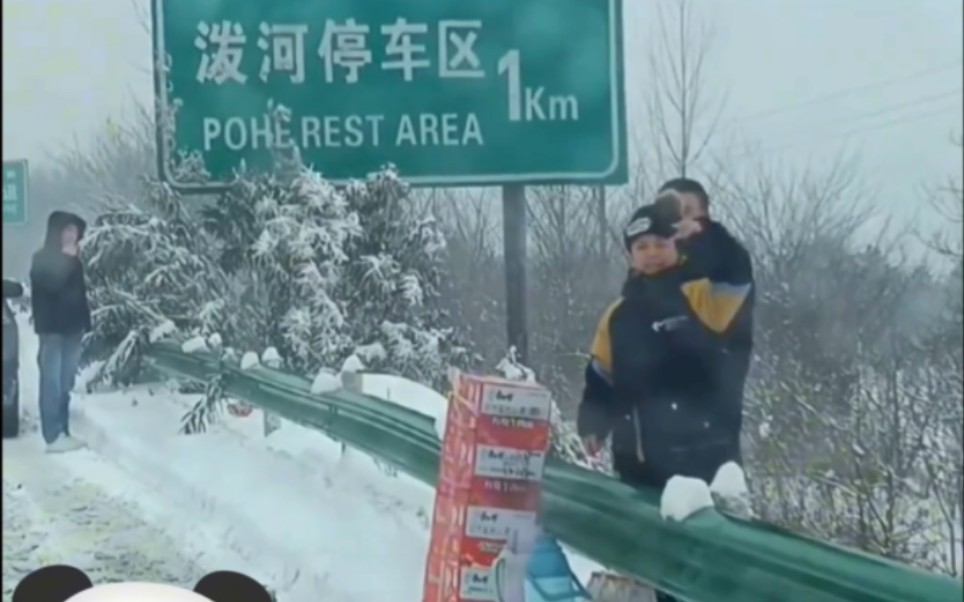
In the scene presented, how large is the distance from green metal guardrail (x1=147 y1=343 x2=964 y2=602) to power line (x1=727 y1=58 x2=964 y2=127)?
18.5 inches

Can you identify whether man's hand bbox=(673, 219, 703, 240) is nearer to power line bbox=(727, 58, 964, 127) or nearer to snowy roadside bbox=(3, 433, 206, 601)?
power line bbox=(727, 58, 964, 127)

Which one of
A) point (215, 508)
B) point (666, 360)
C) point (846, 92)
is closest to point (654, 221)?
point (666, 360)

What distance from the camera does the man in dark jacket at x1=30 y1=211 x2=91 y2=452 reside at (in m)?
1.62

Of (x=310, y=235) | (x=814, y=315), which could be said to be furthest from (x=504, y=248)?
(x=814, y=315)

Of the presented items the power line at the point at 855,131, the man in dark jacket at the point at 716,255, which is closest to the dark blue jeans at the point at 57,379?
the man in dark jacket at the point at 716,255

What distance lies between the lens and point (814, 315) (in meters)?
1.58

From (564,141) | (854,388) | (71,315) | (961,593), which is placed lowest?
(961,593)

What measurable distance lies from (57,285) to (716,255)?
80 centimetres

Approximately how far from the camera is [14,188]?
1580mm

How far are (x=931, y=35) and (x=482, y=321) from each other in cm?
63

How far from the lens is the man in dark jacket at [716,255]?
5.24 ft

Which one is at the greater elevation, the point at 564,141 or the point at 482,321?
the point at 564,141

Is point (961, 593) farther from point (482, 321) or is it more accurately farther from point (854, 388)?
point (482, 321)

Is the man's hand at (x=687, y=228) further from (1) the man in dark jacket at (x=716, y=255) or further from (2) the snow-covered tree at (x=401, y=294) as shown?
(2) the snow-covered tree at (x=401, y=294)
